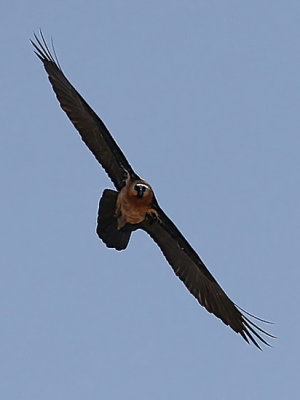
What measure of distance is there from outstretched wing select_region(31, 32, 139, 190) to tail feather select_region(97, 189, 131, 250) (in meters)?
0.22

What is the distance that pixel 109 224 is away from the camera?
21516 millimetres

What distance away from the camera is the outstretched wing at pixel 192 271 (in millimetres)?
22156

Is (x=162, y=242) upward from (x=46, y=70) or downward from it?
downward

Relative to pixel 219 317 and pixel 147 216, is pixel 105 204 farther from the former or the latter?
pixel 219 317

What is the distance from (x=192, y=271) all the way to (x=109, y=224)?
1786 millimetres

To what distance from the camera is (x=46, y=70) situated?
69.9 ft

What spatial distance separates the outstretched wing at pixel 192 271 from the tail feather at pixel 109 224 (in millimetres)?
704

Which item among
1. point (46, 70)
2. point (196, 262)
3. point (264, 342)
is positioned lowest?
point (264, 342)

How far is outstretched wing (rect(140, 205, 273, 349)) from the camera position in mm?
22156

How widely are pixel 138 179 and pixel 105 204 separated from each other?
65cm

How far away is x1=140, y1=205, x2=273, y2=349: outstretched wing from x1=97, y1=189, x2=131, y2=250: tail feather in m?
0.70

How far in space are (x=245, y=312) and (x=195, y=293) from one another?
85 cm

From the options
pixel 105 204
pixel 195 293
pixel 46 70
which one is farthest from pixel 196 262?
pixel 46 70

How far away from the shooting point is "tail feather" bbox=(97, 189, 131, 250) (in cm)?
2142
